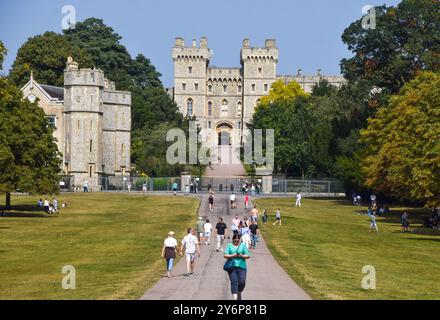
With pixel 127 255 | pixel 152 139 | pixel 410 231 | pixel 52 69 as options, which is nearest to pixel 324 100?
pixel 152 139

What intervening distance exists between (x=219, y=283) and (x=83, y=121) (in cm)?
7071

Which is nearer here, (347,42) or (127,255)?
(127,255)

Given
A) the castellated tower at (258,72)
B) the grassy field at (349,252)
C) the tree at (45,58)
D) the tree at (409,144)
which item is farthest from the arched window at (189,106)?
the grassy field at (349,252)

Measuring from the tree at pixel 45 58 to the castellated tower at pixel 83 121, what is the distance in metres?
20.7

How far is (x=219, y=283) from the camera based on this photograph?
31469mm

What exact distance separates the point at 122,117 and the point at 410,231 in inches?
1943

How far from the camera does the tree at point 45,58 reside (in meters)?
121

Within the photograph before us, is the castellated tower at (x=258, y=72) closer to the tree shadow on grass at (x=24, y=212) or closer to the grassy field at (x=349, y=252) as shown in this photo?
the grassy field at (x=349, y=252)

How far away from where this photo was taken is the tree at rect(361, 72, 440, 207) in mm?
63375

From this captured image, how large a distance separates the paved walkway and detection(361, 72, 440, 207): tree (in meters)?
21.8

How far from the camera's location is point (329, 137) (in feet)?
335

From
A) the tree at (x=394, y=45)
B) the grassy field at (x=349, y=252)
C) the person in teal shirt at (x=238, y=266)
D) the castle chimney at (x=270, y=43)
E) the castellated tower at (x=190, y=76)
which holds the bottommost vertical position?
the grassy field at (x=349, y=252)

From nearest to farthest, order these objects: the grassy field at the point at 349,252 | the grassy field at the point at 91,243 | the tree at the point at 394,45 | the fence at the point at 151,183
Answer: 1. the grassy field at the point at 91,243
2. the grassy field at the point at 349,252
3. the tree at the point at 394,45
4. the fence at the point at 151,183

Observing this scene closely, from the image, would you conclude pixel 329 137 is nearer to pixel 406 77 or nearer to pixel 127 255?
pixel 406 77
